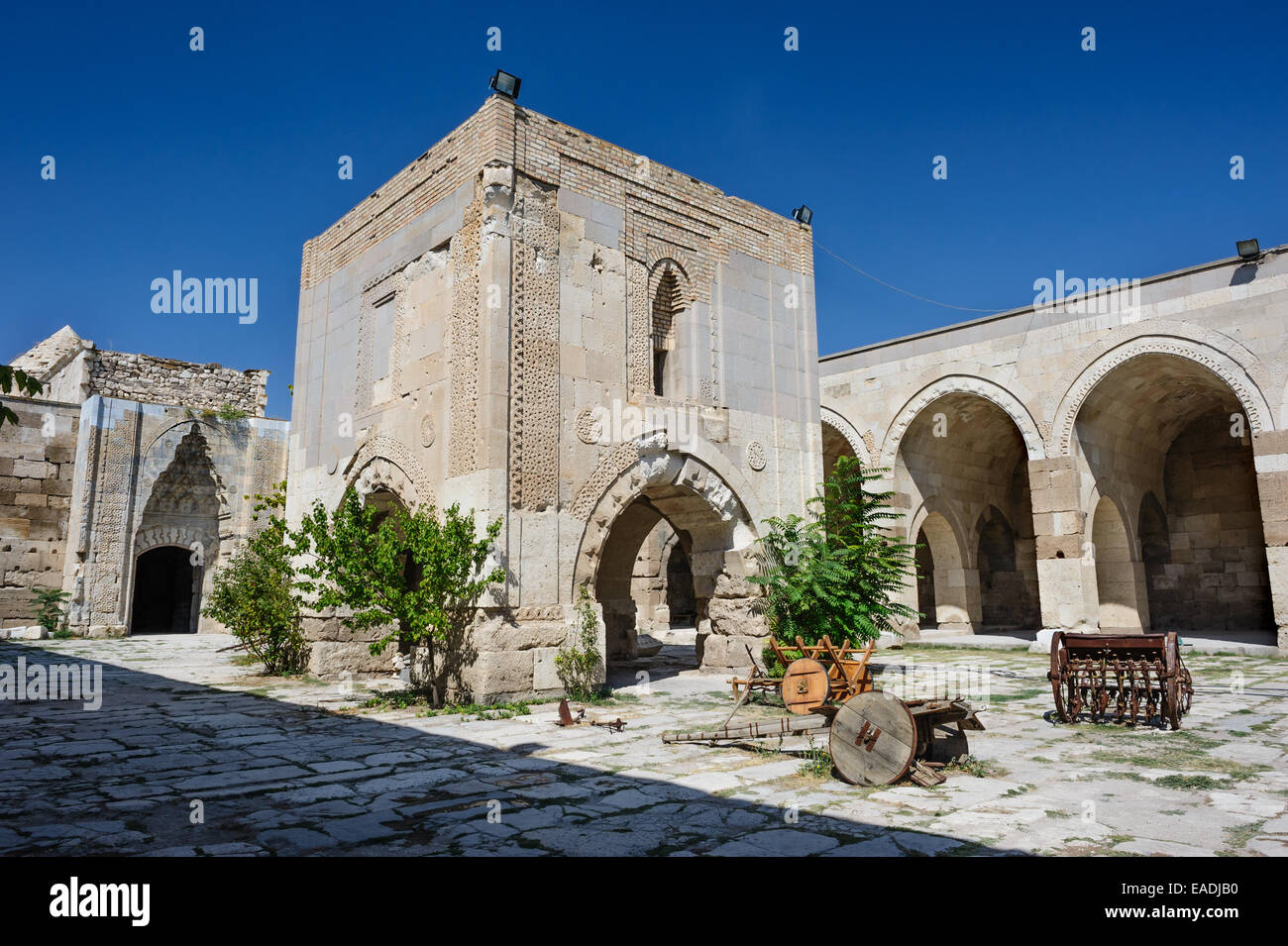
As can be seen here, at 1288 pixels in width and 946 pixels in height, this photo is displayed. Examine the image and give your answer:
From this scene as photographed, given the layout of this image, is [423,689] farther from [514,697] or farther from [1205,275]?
[1205,275]

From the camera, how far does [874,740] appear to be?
488 cm

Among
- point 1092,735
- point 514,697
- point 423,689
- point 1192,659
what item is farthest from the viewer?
point 1192,659

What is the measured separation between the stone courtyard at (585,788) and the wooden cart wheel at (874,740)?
0.12 meters

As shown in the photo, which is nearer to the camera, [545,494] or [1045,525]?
[545,494]

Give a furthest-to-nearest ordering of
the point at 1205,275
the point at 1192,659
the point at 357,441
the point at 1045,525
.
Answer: the point at 1045,525
the point at 1205,275
the point at 1192,659
the point at 357,441

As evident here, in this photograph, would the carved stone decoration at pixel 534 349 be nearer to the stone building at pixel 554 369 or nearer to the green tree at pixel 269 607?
the stone building at pixel 554 369

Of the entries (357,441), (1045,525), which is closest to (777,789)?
(357,441)

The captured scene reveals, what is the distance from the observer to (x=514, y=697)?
823 centimetres

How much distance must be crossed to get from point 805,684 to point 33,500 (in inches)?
712

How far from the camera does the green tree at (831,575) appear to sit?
997 cm

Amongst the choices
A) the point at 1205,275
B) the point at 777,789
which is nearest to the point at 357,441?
the point at 777,789

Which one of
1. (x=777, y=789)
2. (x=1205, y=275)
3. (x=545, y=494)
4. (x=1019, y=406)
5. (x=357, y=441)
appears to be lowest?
(x=777, y=789)
